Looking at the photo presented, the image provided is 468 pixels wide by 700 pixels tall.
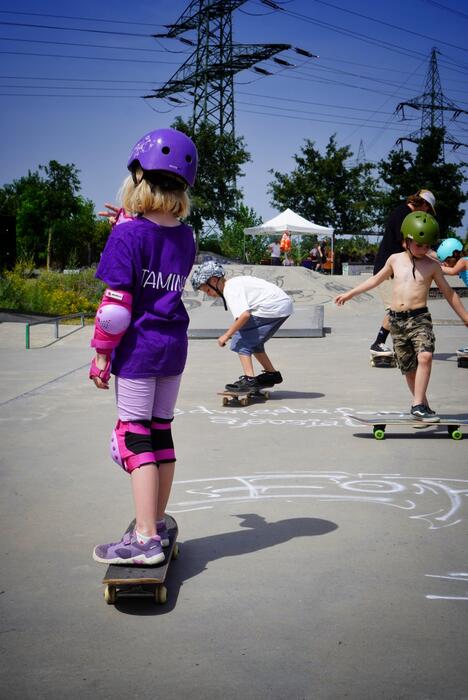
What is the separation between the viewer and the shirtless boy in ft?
19.3

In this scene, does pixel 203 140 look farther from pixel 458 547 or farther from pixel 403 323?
pixel 458 547

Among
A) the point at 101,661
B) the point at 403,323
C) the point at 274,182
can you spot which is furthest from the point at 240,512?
the point at 274,182

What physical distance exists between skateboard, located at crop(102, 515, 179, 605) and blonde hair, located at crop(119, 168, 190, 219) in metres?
1.46

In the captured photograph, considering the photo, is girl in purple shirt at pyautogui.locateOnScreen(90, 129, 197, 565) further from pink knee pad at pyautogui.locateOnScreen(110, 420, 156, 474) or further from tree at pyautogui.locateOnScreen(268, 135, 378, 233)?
tree at pyautogui.locateOnScreen(268, 135, 378, 233)

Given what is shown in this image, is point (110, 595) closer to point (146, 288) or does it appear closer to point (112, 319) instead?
point (112, 319)

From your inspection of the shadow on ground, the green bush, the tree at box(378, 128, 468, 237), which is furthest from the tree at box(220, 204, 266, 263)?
the shadow on ground

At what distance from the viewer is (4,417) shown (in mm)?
6516

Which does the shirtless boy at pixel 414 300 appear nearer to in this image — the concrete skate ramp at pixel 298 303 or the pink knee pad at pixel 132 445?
the pink knee pad at pixel 132 445

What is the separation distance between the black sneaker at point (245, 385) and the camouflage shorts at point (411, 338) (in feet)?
5.34

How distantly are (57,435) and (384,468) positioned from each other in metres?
2.61

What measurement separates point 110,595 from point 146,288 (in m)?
1.23

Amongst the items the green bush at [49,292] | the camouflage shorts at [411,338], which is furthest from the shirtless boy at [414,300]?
the green bush at [49,292]

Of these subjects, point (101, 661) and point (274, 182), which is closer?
point (101, 661)

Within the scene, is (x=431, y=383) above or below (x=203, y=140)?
below
